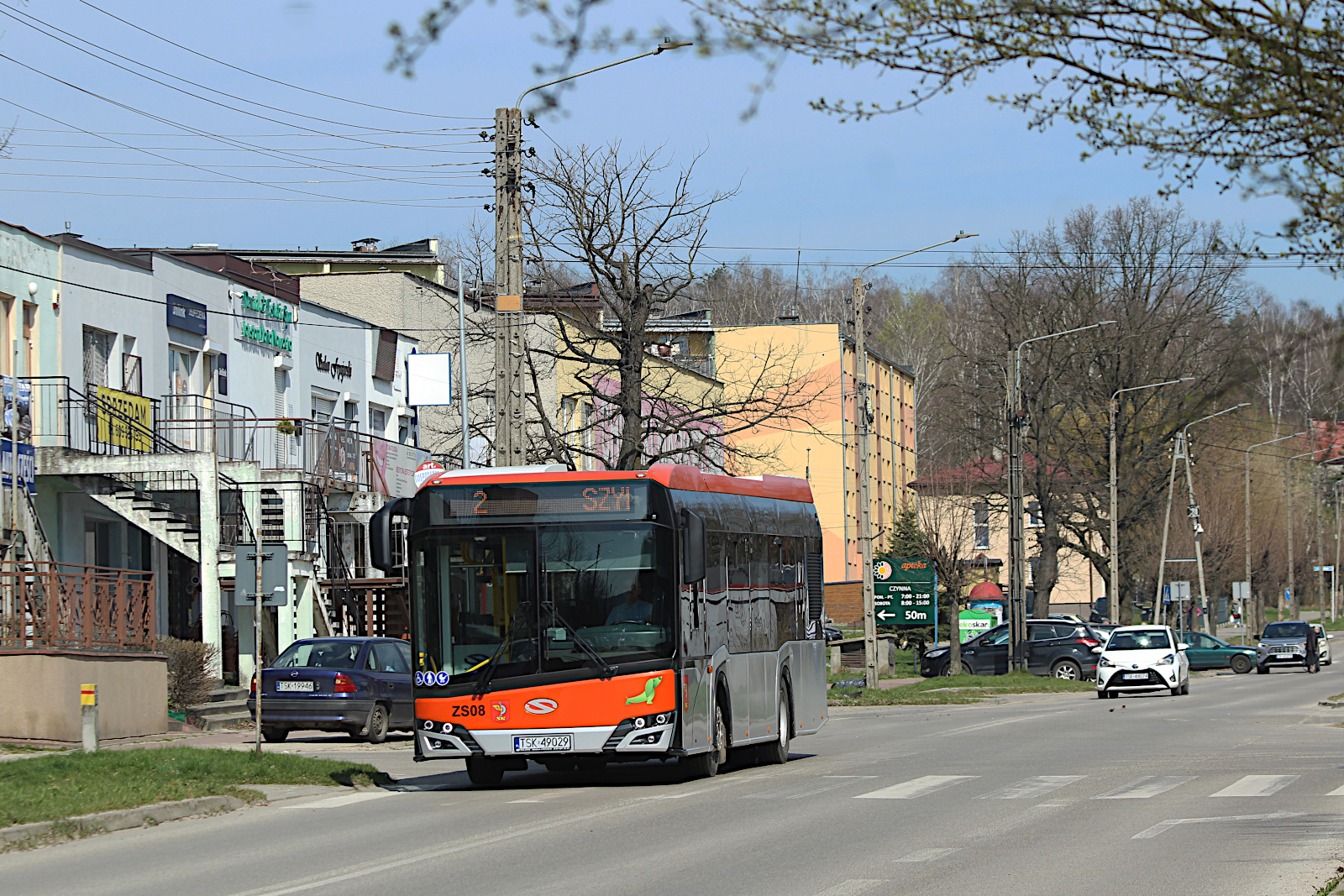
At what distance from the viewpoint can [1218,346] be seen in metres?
10.4

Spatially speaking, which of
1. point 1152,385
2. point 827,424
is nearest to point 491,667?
point 1152,385

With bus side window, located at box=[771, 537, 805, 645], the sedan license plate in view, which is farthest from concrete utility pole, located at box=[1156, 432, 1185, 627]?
the sedan license plate

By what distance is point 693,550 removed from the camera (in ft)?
51.4

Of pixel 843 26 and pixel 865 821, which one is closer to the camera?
pixel 843 26

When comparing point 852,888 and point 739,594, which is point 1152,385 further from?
point 852,888

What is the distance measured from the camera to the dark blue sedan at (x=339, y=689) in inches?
966

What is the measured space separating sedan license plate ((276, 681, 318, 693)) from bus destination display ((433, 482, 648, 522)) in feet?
30.7

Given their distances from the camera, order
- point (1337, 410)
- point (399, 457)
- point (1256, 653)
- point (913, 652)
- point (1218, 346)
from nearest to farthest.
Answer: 1. point (1337, 410)
2. point (1218, 346)
3. point (399, 457)
4. point (1256, 653)
5. point (913, 652)

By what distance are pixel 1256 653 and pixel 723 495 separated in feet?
135

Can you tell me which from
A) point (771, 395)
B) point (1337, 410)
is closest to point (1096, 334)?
point (771, 395)

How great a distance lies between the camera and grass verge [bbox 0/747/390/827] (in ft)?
44.8

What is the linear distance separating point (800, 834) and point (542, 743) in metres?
3.85

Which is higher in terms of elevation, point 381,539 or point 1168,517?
A: point 1168,517

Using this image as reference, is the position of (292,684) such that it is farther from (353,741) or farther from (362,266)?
(362,266)
